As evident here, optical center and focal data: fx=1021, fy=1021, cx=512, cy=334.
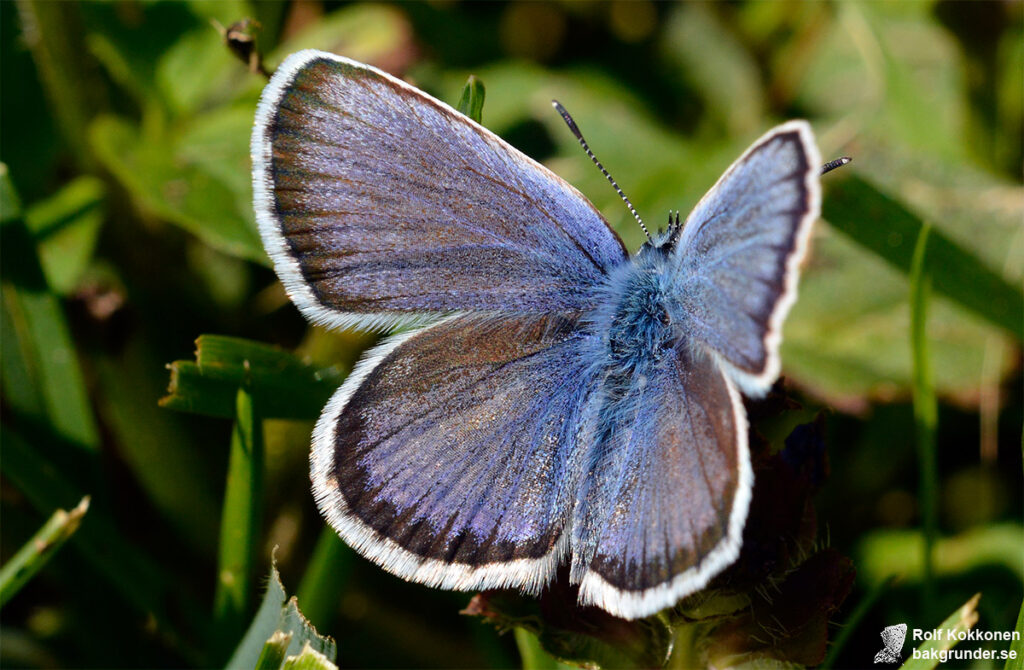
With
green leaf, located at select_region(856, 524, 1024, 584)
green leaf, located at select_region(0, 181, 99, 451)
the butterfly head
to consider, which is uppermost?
the butterfly head

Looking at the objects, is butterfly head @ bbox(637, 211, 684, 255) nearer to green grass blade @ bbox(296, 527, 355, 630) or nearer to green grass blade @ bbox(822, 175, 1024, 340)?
green grass blade @ bbox(822, 175, 1024, 340)

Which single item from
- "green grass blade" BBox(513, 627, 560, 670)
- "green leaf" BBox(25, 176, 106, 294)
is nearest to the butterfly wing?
"green grass blade" BBox(513, 627, 560, 670)

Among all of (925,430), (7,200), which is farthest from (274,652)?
(925,430)

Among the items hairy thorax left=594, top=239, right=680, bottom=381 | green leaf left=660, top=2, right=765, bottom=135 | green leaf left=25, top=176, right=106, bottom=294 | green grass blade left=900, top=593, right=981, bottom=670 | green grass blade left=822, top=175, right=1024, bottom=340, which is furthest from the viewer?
green leaf left=660, top=2, right=765, bottom=135

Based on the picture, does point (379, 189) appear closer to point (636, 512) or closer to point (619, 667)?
point (636, 512)

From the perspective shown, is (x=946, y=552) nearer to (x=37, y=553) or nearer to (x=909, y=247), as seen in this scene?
(x=909, y=247)

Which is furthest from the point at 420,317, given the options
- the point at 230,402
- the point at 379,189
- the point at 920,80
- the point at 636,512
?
the point at 920,80
